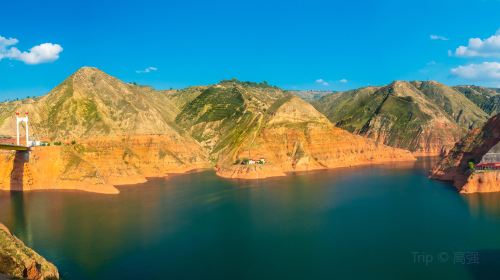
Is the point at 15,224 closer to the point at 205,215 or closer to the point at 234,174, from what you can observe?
the point at 205,215

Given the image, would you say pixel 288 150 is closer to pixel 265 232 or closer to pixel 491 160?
pixel 491 160

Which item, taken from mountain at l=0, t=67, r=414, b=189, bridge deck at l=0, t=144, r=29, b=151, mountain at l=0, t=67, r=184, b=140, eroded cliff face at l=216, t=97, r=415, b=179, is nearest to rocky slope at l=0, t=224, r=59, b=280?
bridge deck at l=0, t=144, r=29, b=151

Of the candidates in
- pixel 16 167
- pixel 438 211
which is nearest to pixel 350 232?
pixel 438 211

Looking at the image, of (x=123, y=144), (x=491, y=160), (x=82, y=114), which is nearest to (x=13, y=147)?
(x=123, y=144)

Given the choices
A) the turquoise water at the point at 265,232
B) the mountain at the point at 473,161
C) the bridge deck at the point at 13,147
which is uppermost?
the bridge deck at the point at 13,147

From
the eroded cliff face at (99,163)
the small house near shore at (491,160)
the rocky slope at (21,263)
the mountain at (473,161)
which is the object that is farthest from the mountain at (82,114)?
the small house near shore at (491,160)

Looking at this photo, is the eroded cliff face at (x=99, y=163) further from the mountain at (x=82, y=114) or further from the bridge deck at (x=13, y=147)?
the mountain at (x=82, y=114)
